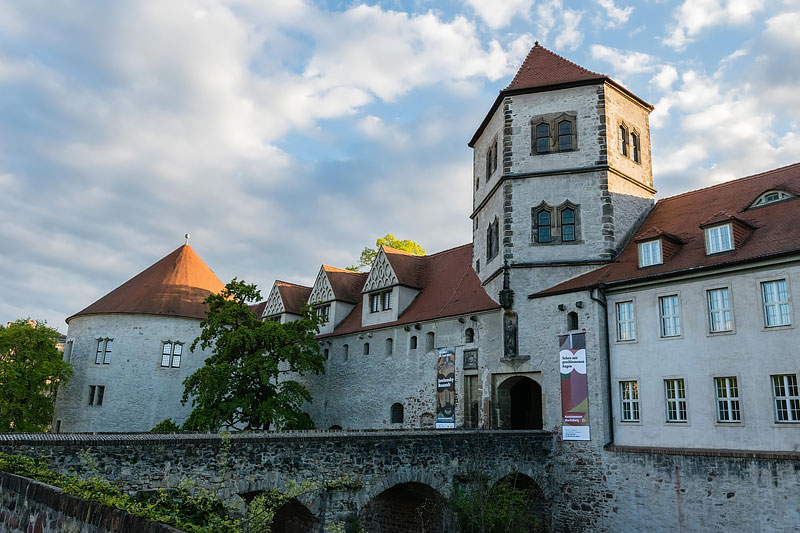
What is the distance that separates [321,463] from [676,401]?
1170 centimetres

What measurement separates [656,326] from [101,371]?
3187cm

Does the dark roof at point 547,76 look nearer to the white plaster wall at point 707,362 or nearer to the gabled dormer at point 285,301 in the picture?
the white plaster wall at point 707,362

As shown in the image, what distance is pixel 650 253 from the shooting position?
22547mm

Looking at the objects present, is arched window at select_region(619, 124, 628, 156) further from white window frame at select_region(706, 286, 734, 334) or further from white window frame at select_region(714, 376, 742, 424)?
white window frame at select_region(714, 376, 742, 424)

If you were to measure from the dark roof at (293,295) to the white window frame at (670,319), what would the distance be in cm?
2424

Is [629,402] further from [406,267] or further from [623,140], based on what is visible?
[406,267]

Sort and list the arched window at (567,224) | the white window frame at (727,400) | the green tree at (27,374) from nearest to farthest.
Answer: the white window frame at (727,400)
the arched window at (567,224)
the green tree at (27,374)

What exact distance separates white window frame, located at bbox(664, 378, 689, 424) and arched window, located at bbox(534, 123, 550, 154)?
10999 millimetres

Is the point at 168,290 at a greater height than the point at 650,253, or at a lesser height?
greater

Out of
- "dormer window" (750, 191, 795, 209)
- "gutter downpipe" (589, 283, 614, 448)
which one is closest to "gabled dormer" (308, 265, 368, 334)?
"gutter downpipe" (589, 283, 614, 448)

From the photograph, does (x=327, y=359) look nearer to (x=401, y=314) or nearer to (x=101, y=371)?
(x=401, y=314)

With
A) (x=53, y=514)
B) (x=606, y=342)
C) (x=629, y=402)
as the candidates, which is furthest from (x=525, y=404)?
(x=53, y=514)

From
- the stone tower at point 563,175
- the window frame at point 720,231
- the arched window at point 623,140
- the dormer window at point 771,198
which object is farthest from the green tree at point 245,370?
the dormer window at point 771,198

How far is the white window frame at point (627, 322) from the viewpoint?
2215 centimetres
